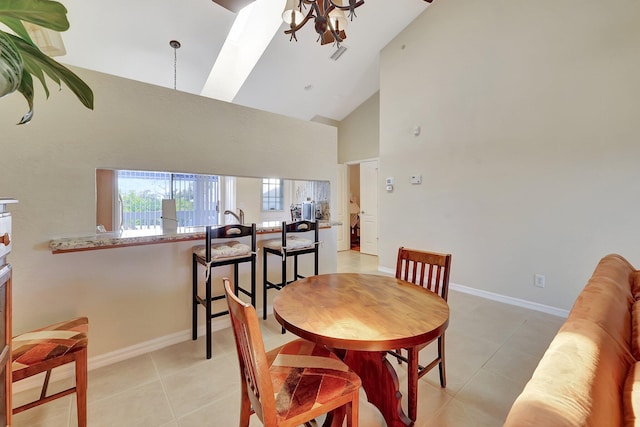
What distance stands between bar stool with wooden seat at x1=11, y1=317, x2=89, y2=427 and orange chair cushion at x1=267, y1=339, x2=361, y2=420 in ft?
3.07

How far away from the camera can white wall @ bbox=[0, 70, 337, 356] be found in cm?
176

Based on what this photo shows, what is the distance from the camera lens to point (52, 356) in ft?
4.27

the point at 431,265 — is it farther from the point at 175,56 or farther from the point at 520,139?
the point at 175,56

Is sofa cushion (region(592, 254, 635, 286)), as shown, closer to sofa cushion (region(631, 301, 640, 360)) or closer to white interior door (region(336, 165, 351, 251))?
sofa cushion (region(631, 301, 640, 360))

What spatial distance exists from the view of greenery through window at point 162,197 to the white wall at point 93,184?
291mm

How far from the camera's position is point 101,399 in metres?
1.66

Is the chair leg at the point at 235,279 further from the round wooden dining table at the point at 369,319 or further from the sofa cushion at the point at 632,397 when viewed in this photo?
the sofa cushion at the point at 632,397

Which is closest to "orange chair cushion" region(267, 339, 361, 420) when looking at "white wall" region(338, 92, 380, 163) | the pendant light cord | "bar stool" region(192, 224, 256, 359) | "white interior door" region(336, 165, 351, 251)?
"bar stool" region(192, 224, 256, 359)

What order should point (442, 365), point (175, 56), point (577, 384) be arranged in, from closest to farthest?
point (577, 384) → point (442, 365) → point (175, 56)

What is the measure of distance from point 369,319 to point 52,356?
1.47m

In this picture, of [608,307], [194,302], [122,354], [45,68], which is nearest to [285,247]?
[194,302]

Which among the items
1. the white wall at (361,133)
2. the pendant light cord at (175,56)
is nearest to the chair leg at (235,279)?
the pendant light cord at (175,56)

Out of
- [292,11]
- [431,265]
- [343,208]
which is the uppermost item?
[292,11]

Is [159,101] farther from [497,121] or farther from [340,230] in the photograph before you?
[340,230]
